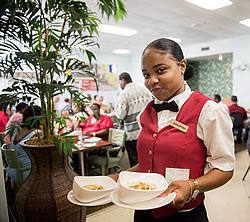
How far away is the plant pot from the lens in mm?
1514

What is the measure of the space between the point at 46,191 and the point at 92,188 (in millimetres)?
720

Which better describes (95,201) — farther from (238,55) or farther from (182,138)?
(238,55)

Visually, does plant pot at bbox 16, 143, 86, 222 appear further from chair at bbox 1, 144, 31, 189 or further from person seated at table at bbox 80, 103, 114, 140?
person seated at table at bbox 80, 103, 114, 140

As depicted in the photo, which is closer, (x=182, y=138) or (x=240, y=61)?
(x=182, y=138)

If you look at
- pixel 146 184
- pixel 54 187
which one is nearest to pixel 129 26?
pixel 54 187

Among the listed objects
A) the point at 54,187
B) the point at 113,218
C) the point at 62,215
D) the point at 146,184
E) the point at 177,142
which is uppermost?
the point at 177,142

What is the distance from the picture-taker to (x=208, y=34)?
6.91 metres

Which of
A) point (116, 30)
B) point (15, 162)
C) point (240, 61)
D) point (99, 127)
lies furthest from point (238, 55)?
point (15, 162)

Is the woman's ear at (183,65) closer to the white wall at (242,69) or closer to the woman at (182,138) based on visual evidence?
the woman at (182,138)

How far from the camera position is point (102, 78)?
32.9ft

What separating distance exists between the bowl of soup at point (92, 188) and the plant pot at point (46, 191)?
24.3 inches

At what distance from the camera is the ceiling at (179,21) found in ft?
14.6

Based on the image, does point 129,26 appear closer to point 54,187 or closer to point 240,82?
point 240,82

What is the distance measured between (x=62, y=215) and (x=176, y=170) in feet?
3.30
